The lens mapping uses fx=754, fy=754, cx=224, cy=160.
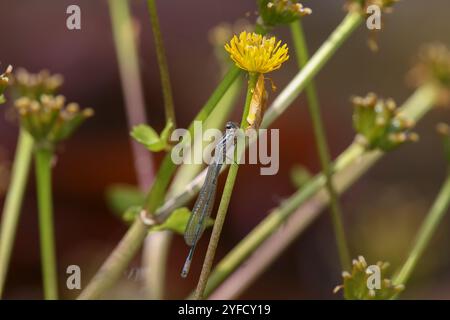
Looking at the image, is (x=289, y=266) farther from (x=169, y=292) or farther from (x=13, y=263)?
(x=13, y=263)

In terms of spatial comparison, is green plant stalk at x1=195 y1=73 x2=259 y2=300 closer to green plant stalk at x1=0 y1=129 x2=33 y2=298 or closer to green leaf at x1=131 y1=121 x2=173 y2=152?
green leaf at x1=131 y1=121 x2=173 y2=152

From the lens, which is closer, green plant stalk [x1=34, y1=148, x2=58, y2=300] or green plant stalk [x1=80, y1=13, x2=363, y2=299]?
green plant stalk [x1=80, y1=13, x2=363, y2=299]

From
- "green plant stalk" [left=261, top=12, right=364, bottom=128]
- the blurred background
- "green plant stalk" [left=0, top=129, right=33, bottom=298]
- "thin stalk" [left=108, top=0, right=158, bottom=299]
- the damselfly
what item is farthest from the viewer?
the blurred background

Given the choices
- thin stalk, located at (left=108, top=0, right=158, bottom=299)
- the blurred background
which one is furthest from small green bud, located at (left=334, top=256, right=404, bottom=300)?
the blurred background

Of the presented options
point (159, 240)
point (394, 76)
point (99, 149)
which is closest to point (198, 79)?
point (99, 149)

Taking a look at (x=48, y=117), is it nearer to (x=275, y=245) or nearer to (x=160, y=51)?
(x=160, y=51)

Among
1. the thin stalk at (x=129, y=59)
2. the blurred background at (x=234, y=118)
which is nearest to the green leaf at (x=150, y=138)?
the thin stalk at (x=129, y=59)
